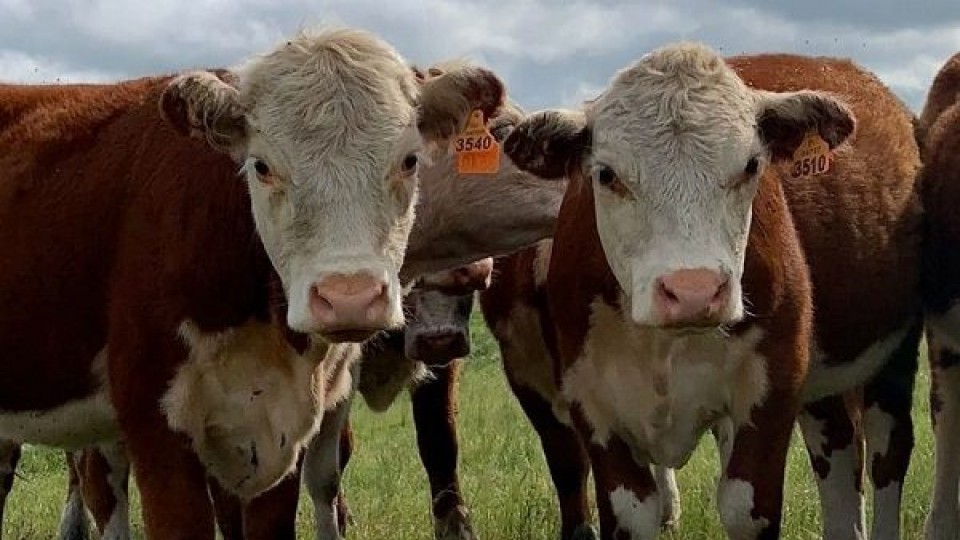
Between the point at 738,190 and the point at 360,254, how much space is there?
4.77 ft

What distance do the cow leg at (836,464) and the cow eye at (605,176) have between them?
273 cm

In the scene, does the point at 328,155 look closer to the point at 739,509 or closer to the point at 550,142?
the point at 550,142

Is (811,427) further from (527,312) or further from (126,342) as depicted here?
(126,342)

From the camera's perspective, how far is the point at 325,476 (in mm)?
8469

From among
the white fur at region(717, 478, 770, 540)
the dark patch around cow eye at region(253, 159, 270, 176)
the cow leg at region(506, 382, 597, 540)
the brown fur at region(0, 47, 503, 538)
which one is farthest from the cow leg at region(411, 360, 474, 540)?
the dark patch around cow eye at region(253, 159, 270, 176)

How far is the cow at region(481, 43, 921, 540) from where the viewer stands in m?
5.52

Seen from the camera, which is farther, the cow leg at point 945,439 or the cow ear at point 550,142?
the cow leg at point 945,439

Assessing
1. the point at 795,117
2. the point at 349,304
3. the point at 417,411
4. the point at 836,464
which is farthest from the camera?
the point at 417,411

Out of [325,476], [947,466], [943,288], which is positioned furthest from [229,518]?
[947,466]

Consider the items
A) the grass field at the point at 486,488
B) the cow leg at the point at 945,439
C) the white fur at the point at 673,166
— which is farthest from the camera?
the grass field at the point at 486,488

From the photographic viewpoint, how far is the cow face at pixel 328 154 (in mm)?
4883

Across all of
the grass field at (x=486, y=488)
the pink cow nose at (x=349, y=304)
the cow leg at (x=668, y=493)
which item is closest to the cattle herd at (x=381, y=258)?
the pink cow nose at (x=349, y=304)

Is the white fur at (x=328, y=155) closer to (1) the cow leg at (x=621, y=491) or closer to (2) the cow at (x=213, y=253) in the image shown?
(2) the cow at (x=213, y=253)

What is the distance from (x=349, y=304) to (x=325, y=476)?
12.6 feet
